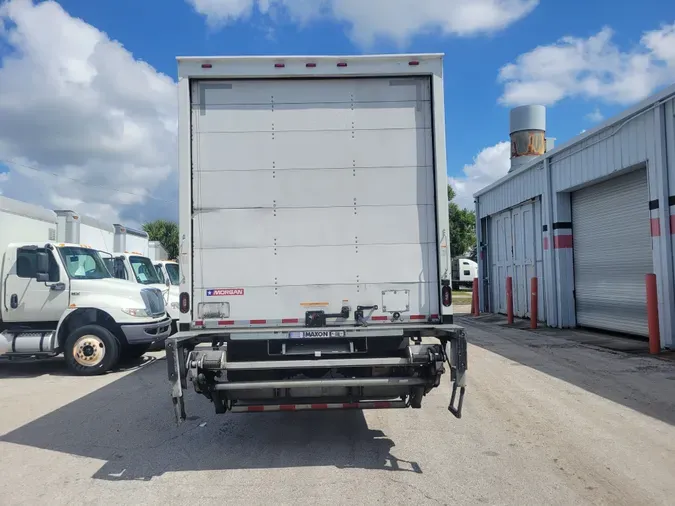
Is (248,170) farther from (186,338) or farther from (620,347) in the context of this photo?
(620,347)

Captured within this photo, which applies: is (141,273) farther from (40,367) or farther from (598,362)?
(598,362)

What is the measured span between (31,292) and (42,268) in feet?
2.41

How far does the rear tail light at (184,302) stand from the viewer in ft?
17.5

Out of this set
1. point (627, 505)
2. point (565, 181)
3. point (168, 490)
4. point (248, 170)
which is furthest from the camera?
point (565, 181)

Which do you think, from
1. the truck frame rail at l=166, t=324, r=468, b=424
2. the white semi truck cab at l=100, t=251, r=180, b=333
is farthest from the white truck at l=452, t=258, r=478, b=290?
the truck frame rail at l=166, t=324, r=468, b=424

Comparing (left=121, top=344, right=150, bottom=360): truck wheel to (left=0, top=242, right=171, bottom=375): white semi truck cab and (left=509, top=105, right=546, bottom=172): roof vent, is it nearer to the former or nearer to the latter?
(left=0, top=242, right=171, bottom=375): white semi truck cab

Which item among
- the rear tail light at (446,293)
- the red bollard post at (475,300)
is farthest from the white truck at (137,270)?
the red bollard post at (475,300)

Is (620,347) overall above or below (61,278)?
below

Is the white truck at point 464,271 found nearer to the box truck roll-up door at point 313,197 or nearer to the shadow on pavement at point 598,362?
the shadow on pavement at point 598,362

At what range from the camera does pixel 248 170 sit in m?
5.54

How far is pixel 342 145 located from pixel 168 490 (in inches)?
140

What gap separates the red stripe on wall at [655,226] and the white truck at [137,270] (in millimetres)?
10753

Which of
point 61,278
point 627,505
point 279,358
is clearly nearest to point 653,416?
point 627,505

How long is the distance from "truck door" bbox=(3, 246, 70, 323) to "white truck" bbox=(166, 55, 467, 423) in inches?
239
